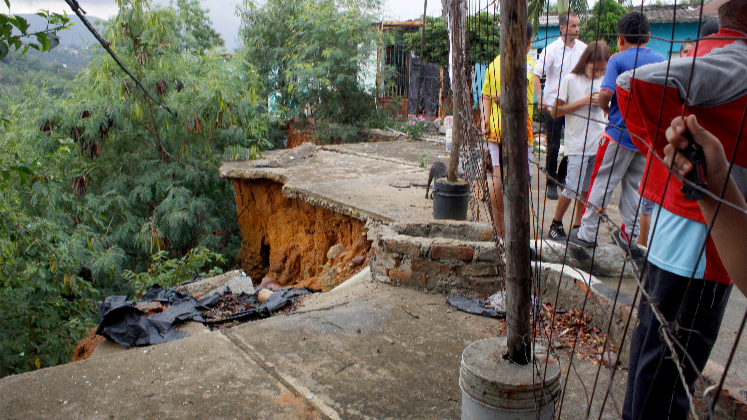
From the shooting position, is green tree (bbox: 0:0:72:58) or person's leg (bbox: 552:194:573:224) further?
person's leg (bbox: 552:194:573:224)

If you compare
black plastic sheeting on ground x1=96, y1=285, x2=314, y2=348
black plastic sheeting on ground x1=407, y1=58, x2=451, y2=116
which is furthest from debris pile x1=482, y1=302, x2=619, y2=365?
black plastic sheeting on ground x1=407, y1=58, x2=451, y2=116

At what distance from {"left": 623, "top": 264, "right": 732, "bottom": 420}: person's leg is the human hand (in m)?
0.39

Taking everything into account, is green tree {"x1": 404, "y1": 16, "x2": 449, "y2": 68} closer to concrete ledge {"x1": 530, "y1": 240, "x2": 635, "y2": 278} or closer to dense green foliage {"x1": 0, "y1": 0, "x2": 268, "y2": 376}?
dense green foliage {"x1": 0, "y1": 0, "x2": 268, "y2": 376}

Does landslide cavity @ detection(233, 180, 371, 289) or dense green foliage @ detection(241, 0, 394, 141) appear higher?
dense green foliage @ detection(241, 0, 394, 141)

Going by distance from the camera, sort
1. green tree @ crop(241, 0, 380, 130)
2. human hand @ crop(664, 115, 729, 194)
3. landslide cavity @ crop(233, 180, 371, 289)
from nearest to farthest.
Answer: human hand @ crop(664, 115, 729, 194), landslide cavity @ crop(233, 180, 371, 289), green tree @ crop(241, 0, 380, 130)

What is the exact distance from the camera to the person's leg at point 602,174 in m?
3.29

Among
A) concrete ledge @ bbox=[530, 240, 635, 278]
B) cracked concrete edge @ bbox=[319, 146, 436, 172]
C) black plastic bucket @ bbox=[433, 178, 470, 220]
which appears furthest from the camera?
cracked concrete edge @ bbox=[319, 146, 436, 172]

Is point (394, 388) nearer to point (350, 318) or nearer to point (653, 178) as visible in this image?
point (350, 318)

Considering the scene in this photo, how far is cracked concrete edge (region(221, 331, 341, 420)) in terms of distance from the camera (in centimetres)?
220

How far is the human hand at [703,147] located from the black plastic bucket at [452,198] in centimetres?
312

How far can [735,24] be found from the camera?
1368 mm

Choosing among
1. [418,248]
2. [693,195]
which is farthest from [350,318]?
[693,195]

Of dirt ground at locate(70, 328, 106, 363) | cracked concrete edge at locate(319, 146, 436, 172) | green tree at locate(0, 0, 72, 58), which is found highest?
green tree at locate(0, 0, 72, 58)

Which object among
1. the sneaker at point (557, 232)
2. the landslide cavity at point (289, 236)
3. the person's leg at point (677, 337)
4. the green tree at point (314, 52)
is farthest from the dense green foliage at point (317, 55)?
the person's leg at point (677, 337)
